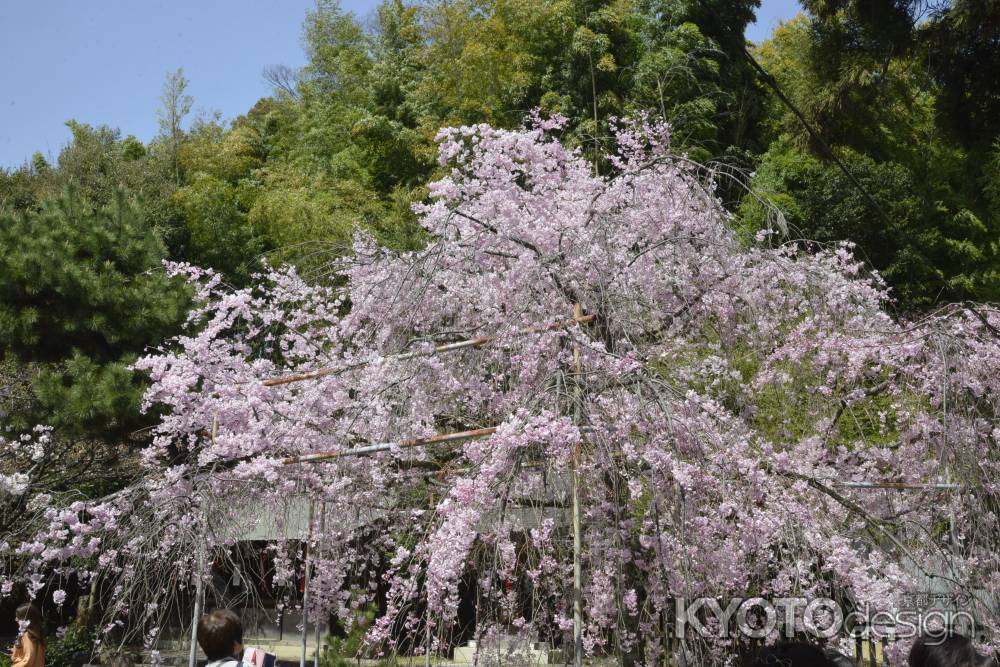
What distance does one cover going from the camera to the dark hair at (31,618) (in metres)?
Answer: 5.51

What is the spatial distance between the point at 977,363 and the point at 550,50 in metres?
13.7

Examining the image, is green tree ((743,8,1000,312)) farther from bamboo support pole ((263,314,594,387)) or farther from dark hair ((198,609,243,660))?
dark hair ((198,609,243,660))

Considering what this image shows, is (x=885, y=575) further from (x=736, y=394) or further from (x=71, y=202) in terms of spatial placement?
(x=71, y=202)

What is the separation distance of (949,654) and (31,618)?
5295 mm

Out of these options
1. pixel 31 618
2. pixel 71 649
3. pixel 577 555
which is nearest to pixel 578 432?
pixel 577 555

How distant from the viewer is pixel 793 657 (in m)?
1.84

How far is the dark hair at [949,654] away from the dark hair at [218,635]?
7.08ft

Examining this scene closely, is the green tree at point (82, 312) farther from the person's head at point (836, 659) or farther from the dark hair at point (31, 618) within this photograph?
the person's head at point (836, 659)

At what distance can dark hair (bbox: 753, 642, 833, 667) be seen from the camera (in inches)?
71.8

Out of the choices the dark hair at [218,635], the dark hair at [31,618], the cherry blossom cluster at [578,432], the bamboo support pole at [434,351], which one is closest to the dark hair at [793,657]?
the dark hair at [218,635]

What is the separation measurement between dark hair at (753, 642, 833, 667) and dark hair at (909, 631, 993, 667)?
1.35 ft

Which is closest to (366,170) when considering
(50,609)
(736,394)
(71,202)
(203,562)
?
(71,202)

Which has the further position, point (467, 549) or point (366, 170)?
point (366, 170)

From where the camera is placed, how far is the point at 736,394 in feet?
22.8
